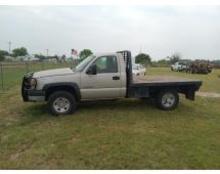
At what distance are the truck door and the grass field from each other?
541 millimetres

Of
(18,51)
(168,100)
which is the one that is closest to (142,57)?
(18,51)

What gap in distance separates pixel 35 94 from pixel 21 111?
1.31 metres

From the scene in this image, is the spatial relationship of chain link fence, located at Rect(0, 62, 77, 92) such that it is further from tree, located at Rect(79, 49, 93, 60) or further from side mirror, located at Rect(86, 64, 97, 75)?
side mirror, located at Rect(86, 64, 97, 75)

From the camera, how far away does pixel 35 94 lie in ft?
29.3

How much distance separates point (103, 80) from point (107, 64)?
1.68 ft

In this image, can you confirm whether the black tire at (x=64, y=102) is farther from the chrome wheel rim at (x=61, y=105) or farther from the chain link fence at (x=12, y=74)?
the chain link fence at (x=12, y=74)

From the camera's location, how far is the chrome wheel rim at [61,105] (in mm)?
9016

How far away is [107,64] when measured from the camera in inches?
373

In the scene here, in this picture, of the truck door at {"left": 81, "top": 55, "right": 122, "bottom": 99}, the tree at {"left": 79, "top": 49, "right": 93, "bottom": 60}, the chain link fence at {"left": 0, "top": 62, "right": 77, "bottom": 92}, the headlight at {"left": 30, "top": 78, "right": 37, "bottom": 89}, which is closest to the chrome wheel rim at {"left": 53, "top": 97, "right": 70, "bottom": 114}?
the truck door at {"left": 81, "top": 55, "right": 122, "bottom": 99}

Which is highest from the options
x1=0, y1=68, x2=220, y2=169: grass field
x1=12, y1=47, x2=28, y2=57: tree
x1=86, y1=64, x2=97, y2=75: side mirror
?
x1=12, y1=47, x2=28, y2=57: tree

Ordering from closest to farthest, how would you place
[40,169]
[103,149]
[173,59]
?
[40,169], [103,149], [173,59]

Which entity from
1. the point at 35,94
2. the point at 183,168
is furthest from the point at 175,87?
the point at 183,168

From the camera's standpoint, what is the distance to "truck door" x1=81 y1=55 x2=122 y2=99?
30.3 feet

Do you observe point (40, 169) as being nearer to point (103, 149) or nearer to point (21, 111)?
point (103, 149)
